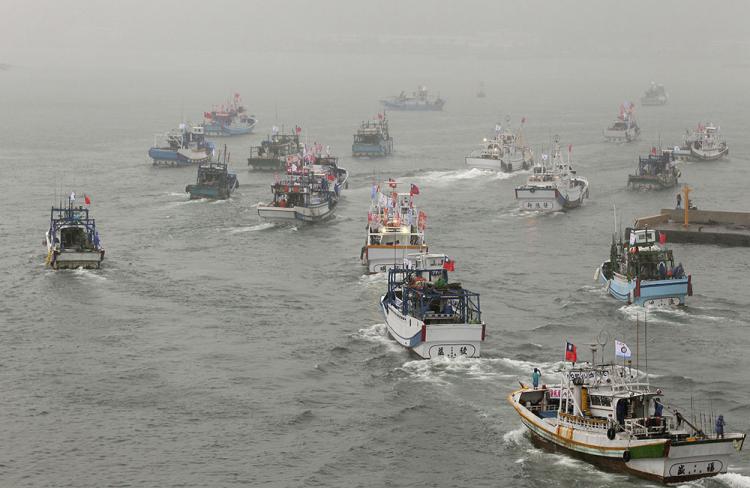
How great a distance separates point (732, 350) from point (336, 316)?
2961 cm

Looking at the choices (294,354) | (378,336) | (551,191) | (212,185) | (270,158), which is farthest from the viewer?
(270,158)

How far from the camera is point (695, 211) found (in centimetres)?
13825

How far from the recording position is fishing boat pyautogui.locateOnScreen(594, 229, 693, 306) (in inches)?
3846

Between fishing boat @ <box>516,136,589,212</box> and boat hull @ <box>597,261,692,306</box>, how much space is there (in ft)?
163

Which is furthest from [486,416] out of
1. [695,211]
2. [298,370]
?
[695,211]

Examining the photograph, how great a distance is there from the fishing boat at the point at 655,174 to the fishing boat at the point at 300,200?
1685 inches

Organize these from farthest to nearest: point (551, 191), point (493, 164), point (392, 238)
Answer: point (493, 164), point (551, 191), point (392, 238)

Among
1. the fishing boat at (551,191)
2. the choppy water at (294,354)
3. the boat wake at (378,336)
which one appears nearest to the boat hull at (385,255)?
the choppy water at (294,354)

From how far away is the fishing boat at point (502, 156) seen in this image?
7377 inches

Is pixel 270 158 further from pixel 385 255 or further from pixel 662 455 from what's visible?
pixel 662 455

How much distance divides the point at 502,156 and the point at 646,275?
89.7 meters

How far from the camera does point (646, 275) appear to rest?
101 meters

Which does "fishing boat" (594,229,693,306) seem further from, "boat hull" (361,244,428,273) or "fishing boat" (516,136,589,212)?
"fishing boat" (516,136,589,212)

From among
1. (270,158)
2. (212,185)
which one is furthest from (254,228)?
(270,158)
